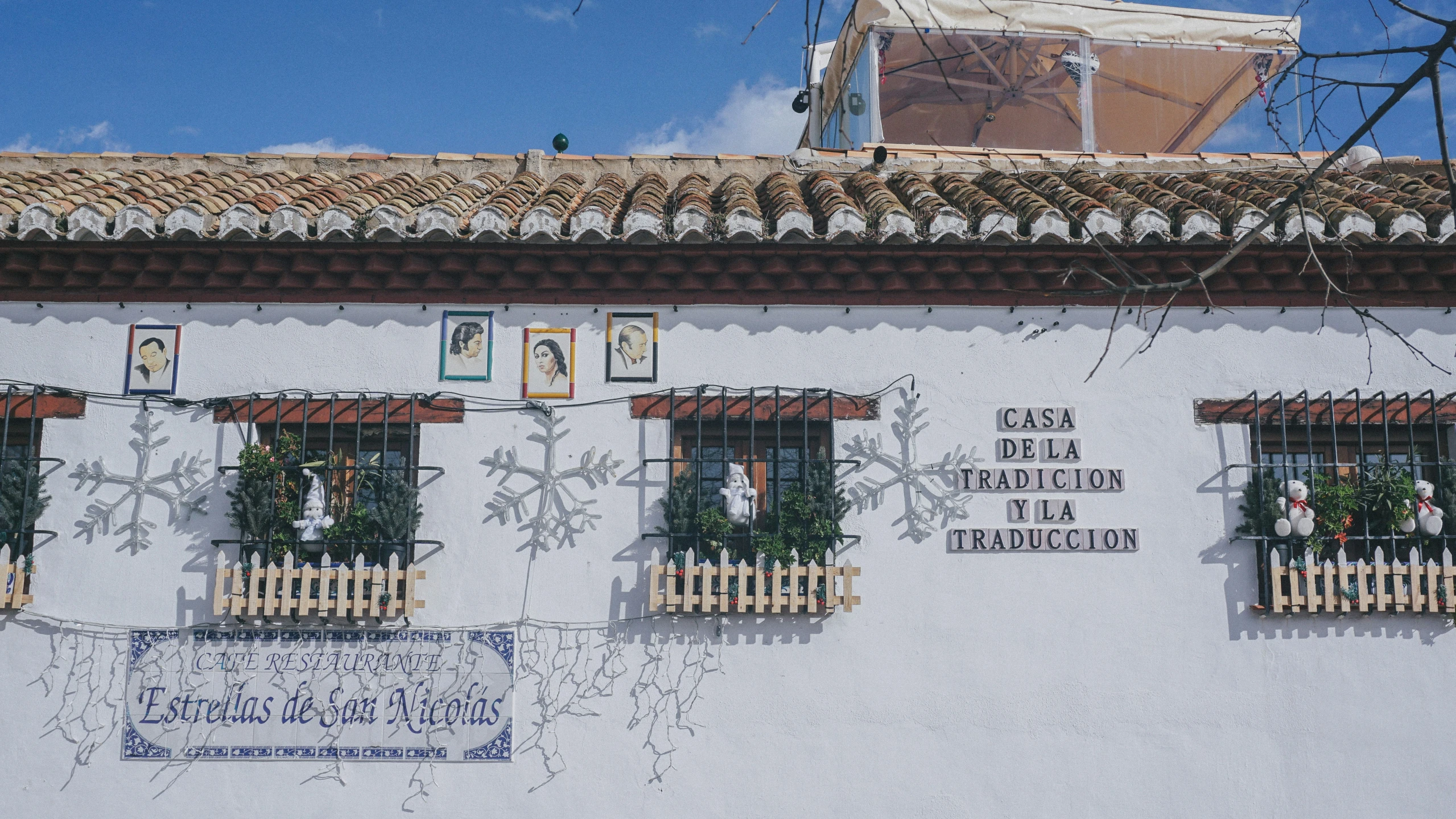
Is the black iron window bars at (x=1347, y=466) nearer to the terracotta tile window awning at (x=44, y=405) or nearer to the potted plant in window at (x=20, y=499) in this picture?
the terracotta tile window awning at (x=44, y=405)

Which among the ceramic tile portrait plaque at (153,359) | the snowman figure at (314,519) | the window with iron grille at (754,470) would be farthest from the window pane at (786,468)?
the ceramic tile portrait plaque at (153,359)

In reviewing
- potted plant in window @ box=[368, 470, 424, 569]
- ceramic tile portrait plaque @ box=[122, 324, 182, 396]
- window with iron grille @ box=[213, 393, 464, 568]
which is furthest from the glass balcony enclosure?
ceramic tile portrait plaque @ box=[122, 324, 182, 396]

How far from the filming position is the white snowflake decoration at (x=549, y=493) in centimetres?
713

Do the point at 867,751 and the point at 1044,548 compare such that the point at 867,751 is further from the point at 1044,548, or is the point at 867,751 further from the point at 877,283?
the point at 877,283

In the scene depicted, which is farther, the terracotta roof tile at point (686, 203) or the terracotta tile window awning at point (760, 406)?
the terracotta tile window awning at point (760, 406)

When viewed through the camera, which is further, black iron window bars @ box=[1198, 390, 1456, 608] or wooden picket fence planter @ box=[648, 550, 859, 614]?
black iron window bars @ box=[1198, 390, 1456, 608]

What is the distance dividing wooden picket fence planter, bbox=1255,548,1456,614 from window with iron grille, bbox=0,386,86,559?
7201 millimetres

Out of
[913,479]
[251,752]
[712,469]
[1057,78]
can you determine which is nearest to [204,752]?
[251,752]

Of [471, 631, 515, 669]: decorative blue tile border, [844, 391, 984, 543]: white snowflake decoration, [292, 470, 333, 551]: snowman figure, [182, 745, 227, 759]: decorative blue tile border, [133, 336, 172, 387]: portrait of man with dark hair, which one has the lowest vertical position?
[182, 745, 227, 759]: decorative blue tile border

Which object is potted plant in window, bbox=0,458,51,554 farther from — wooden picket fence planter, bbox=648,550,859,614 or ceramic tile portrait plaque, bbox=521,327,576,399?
wooden picket fence planter, bbox=648,550,859,614

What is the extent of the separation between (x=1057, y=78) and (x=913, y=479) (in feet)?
20.1

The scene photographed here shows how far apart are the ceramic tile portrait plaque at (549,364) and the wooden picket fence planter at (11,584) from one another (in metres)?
3.02

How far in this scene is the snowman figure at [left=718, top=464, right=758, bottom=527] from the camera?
6.94 meters

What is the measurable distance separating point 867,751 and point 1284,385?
3.41 metres
